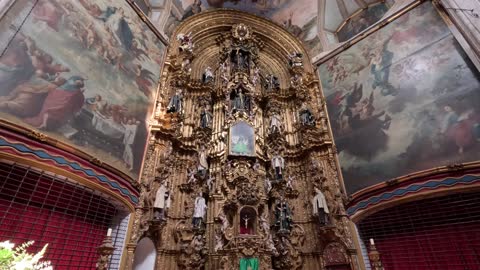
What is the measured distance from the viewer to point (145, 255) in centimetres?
1016

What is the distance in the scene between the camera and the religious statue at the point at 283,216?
12.1 m

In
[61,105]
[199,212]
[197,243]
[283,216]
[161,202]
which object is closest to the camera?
[61,105]

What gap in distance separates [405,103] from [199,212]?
10.6m

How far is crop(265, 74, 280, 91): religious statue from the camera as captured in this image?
56.5 ft

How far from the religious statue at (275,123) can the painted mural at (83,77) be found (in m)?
7.29

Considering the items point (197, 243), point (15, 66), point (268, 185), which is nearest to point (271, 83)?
point (268, 185)

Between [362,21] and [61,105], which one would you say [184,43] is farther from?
[362,21]

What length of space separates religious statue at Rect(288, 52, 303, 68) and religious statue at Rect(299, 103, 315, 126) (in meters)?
3.71

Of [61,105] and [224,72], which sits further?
[224,72]

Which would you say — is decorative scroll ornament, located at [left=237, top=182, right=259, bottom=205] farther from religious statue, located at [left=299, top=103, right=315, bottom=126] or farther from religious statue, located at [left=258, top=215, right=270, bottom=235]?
religious statue, located at [left=299, top=103, right=315, bottom=126]

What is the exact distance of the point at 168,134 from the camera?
11.5 m

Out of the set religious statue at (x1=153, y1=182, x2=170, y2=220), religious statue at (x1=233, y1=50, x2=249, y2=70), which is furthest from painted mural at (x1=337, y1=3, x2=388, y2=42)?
religious statue at (x1=153, y1=182, x2=170, y2=220)

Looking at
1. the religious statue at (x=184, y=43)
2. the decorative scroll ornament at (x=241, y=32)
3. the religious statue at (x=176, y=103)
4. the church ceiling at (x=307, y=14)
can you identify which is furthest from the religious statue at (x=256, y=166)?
the decorative scroll ornament at (x=241, y=32)

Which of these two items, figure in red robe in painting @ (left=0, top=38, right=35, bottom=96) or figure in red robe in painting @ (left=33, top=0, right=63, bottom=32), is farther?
figure in red robe in painting @ (left=33, top=0, right=63, bottom=32)
